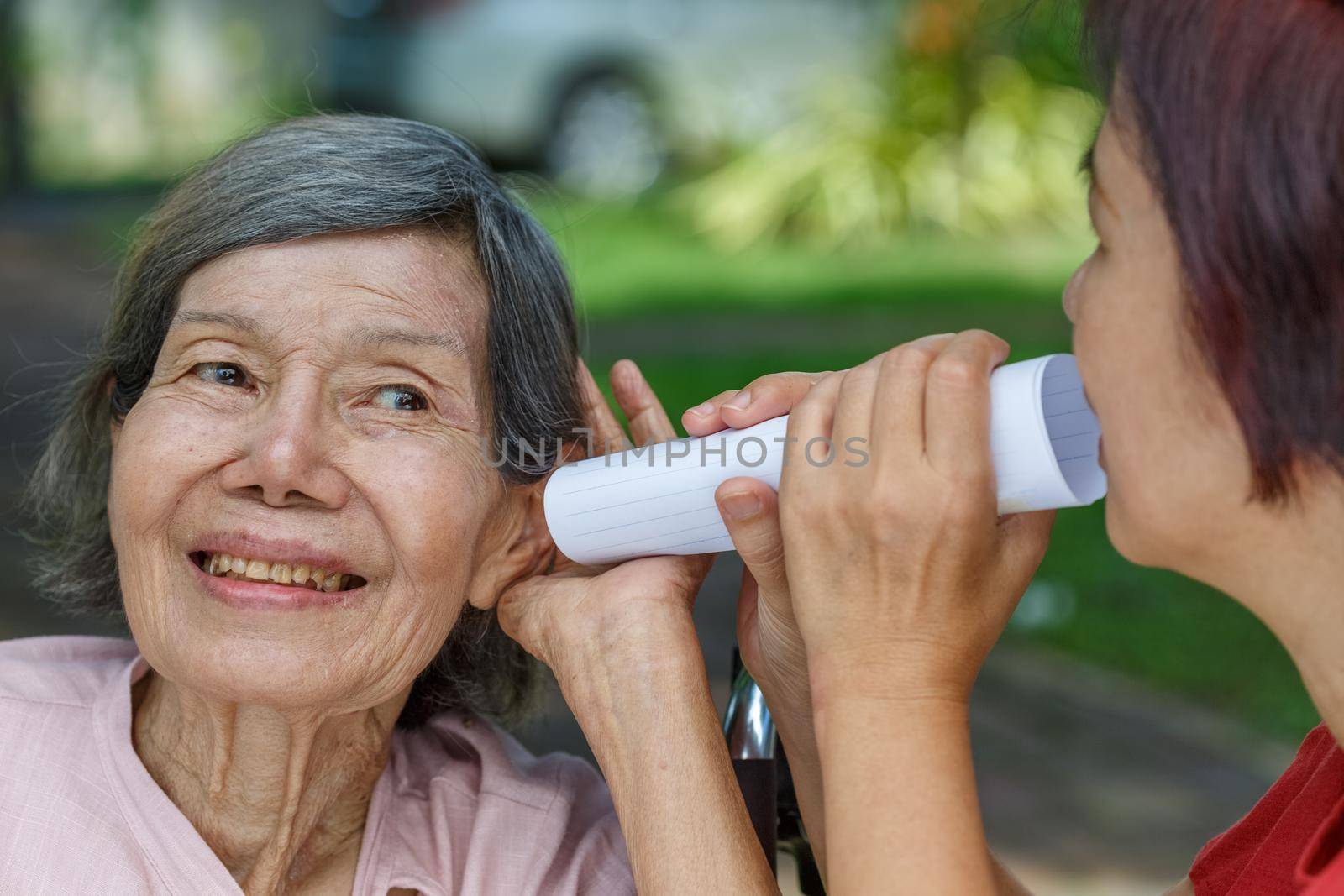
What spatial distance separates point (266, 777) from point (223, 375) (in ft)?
2.04

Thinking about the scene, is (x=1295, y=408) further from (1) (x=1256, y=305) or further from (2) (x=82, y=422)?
(2) (x=82, y=422)

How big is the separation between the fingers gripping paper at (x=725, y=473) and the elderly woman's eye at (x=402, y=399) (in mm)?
267

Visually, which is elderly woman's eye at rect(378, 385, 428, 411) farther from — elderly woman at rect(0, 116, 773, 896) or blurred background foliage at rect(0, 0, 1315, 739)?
blurred background foliage at rect(0, 0, 1315, 739)

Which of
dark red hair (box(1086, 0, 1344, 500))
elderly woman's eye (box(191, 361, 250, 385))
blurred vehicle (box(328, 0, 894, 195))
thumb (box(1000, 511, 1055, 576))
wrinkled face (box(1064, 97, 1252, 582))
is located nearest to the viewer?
dark red hair (box(1086, 0, 1344, 500))

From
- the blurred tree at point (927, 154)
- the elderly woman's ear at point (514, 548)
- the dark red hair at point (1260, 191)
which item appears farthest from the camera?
the blurred tree at point (927, 154)

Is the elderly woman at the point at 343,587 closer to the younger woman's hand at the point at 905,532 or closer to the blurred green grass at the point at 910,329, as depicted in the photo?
the younger woman's hand at the point at 905,532

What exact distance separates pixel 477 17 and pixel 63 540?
36.8ft

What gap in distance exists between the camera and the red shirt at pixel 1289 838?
5.29 ft

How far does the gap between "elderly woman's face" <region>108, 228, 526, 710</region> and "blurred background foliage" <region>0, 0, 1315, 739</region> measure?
741 centimetres

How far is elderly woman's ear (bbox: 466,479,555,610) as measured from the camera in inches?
89.6

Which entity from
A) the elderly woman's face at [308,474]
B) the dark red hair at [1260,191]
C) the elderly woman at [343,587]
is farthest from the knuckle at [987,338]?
the elderly woman's face at [308,474]

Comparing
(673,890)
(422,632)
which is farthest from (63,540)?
(673,890)

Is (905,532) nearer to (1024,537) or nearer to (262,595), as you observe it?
(1024,537)

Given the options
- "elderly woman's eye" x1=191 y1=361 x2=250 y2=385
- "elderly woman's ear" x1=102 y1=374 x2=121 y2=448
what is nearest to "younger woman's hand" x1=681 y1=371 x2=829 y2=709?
"elderly woman's eye" x1=191 y1=361 x2=250 y2=385
